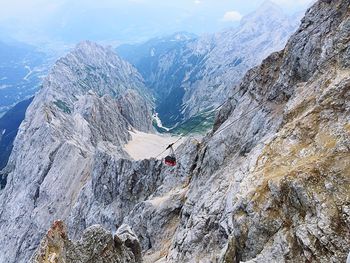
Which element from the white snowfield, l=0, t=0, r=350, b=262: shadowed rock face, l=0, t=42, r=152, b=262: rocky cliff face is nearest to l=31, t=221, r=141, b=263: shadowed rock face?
l=0, t=0, r=350, b=262: shadowed rock face

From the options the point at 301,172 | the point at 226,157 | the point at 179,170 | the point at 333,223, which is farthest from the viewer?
the point at 179,170

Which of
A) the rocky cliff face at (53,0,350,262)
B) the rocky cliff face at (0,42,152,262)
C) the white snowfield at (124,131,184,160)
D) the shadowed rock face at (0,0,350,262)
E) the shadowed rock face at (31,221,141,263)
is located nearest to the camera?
the rocky cliff face at (53,0,350,262)

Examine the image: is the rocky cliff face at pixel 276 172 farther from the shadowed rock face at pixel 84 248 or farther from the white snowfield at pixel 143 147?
the white snowfield at pixel 143 147

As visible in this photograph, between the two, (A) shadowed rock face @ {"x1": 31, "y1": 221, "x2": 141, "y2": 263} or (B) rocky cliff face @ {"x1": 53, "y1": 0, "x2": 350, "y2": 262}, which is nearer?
(B) rocky cliff face @ {"x1": 53, "y1": 0, "x2": 350, "y2": 262}

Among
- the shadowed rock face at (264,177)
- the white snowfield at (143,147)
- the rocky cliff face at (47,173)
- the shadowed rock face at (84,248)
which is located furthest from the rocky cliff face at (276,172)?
the white snowfield at (143,147)

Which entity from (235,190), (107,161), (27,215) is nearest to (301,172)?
(235,190)

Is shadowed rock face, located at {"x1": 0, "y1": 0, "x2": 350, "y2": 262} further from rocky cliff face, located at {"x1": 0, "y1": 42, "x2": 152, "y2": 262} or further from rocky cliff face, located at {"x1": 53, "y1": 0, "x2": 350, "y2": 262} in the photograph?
rocky cliff face, located at {"x1": 0, "y1": 42, "x2": 152, "y2": 262}

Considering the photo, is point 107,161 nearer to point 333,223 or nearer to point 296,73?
point 296,73
